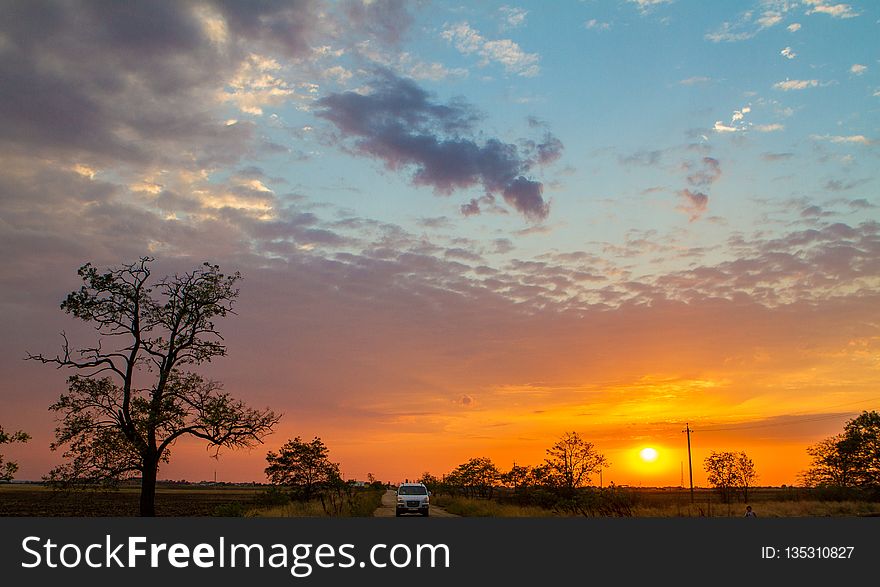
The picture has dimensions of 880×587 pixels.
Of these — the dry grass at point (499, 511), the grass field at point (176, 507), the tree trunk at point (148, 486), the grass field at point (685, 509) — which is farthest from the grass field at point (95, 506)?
the grass field at point (685, 509)

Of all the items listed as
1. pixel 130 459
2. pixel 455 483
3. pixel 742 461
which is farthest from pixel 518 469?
pixel 130 459

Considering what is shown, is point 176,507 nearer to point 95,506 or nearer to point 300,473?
point 95,506

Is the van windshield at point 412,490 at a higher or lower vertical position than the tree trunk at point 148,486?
lower

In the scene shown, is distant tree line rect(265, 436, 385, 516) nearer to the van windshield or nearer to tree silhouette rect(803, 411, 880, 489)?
the van windshield

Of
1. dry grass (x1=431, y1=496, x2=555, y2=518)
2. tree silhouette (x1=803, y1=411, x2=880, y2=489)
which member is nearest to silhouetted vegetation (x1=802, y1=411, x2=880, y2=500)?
tree silhouette (x1=803, y1=411, x2=880, y2=489)

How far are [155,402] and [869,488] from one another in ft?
291

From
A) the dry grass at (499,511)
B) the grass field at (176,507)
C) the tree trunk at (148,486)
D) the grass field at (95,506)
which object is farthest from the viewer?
the grass field at (95,506)

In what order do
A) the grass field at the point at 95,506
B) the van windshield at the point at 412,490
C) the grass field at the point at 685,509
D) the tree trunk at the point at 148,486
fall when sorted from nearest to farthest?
the tree trunk at the point at 148,486 → the grass field at the point at 685,509 → the grass field at the point at 95,506 → the van windshield at the point at 412,490

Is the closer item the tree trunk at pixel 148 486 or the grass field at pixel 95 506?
the tree trunk at pixel 148 486

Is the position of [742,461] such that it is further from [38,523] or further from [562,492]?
[38,523]

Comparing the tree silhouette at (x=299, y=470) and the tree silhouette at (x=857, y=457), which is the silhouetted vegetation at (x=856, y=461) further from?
the tree silhouette at (x=299, y=470)

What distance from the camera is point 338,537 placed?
1645 centimetres

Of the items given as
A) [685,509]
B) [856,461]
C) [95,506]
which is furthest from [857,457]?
[95,506]

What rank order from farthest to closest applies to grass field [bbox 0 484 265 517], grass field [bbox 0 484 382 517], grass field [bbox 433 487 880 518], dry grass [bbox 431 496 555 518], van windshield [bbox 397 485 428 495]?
van windshield [bbox 397 485 428 495]
grass field [bbox 0 484 265 517]
grass field [bbox 433 487 880 518]
dry grass [bbox 431 496 555 518]
grass field [bbox 0 484 382 517]
